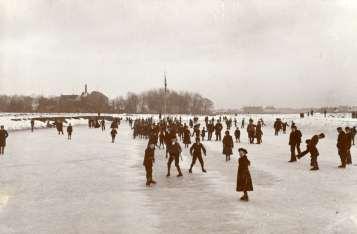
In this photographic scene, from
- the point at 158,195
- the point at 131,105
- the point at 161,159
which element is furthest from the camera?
the point at 131,105

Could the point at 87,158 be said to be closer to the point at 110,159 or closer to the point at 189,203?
the point at 110,159

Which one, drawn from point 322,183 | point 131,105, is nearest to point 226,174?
point 322,183

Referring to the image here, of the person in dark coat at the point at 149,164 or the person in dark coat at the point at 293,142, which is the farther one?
the person in dark coat at the point at 293,142

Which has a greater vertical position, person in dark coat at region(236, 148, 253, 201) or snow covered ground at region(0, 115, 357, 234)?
person in dark coat at region(236, 148, 253, 201)

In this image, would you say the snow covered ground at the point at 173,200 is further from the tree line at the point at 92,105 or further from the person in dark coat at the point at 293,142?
the tree line at the point at 92,105

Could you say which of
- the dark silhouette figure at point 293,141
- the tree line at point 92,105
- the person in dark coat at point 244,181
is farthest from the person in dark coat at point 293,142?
the tree line at point 92,105

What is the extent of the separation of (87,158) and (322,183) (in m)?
11.7

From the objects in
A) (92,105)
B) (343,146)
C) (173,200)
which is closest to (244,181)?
(173,200)

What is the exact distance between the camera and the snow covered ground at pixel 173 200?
8.95 metres

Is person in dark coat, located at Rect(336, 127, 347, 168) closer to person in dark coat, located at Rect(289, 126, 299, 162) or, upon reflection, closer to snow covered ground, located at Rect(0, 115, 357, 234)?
snow covered ground, located at Rect(0, 115, 357, 234)

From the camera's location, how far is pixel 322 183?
46.2 feet

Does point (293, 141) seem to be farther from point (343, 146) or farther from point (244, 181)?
Answer: point (244, 181)

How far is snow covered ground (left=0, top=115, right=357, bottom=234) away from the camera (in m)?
8.95

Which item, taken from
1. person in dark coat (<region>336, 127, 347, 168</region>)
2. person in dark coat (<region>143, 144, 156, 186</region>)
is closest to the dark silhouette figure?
person in dark coat (<region>336, 127, 347, 168</region>)
